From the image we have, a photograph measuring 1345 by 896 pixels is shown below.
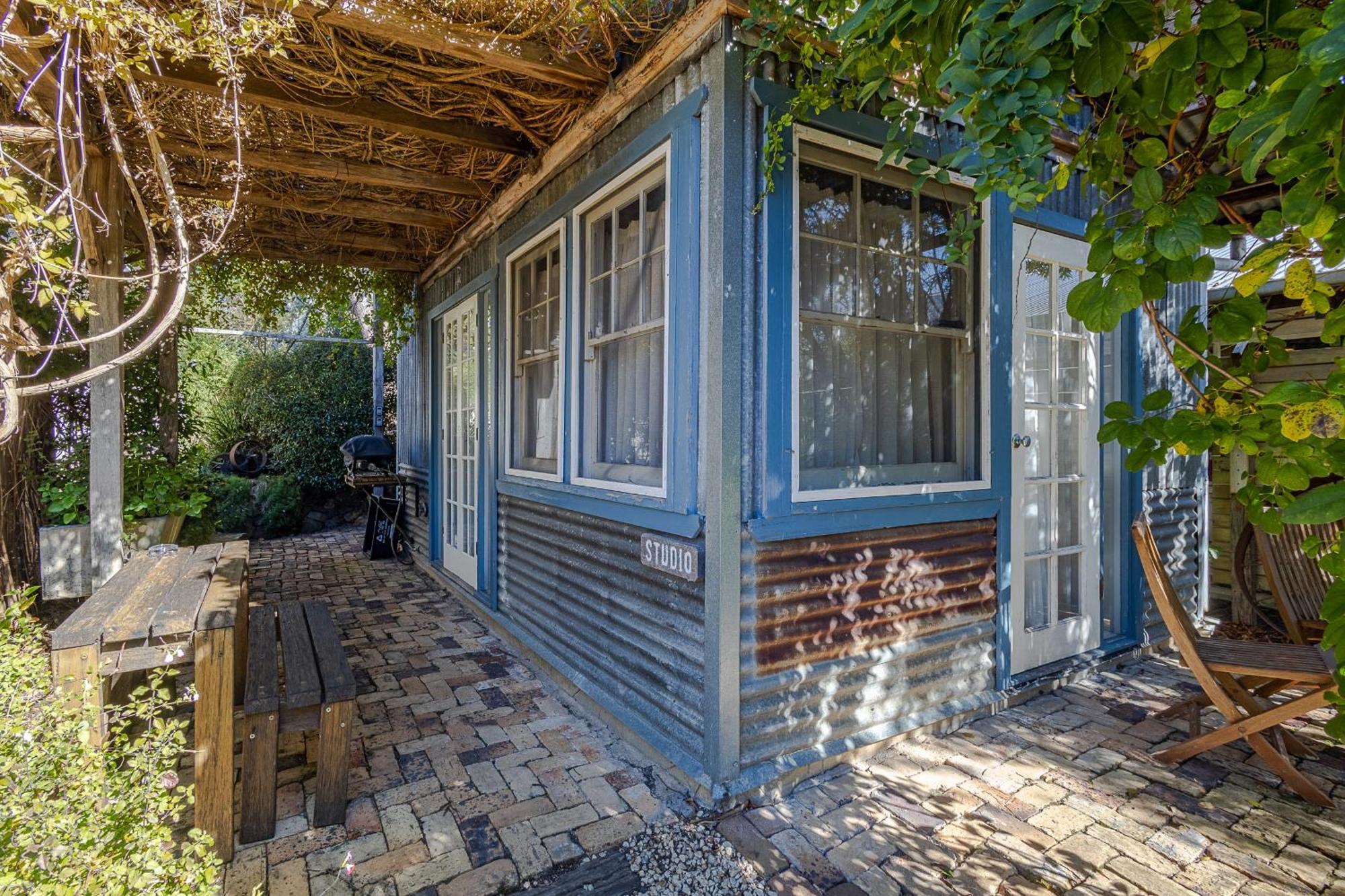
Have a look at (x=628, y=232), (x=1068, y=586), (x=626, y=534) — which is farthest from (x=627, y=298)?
(x=1068, y=586)

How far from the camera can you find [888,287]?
275cm

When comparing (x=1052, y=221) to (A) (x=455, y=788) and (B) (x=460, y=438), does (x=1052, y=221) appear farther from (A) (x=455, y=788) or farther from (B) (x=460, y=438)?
(B) (x=460, y=438)

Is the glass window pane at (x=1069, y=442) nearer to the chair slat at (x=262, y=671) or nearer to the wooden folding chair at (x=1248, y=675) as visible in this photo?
the wooden folding chair at (x=1248, y=675)

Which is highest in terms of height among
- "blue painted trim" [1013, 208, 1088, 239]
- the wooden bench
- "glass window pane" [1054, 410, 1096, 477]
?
"blue painted trim" [1013, 208, 1088, 239]

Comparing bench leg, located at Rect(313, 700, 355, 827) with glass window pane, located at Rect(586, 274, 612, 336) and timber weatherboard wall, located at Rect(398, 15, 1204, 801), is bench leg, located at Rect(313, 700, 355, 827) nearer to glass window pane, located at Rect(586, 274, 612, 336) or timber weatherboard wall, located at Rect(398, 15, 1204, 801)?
timber weatherboard wall, located at Rect(398, 15, 1204, 801)

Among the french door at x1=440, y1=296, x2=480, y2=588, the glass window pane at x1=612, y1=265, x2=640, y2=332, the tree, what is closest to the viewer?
the tree

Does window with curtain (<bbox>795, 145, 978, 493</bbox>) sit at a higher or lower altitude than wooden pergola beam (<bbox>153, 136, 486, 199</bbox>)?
lower

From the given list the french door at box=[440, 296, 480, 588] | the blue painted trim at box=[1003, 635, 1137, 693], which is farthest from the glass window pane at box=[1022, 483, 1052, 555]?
the french door at box=[440, 296, 480, 588]

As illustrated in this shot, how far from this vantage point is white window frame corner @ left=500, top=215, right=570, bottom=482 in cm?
334

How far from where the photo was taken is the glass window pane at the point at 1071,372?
3.52 metres

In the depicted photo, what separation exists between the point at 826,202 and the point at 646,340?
0.92m

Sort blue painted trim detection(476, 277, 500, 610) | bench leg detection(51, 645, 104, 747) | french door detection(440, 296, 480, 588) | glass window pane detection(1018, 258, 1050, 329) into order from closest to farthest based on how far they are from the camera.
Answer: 1. bench leg detection(51, 645, 104, 747)
2. glass window pane detection(1018, 258, 1050, 329)
3. blue painted trim detection(476, 277, 500, 610)
4. french door detection(440, 296, 480, 588)

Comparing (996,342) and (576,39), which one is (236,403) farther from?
(996,342)

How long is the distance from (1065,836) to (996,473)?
1475 millimetres
